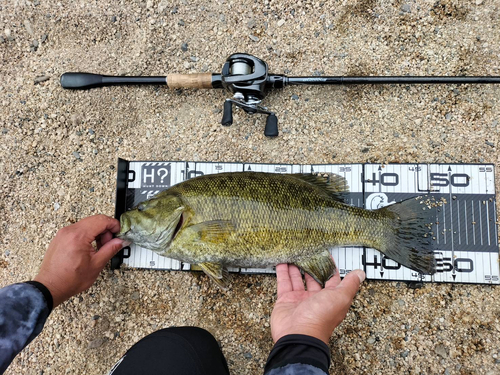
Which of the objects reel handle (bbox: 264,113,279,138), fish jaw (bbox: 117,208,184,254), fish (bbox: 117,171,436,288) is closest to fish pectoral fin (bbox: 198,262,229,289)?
fish (bbox: 117,171,436,288)

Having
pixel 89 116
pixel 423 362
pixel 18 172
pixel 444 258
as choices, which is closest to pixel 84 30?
pixel 89 116

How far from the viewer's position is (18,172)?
3217 mm

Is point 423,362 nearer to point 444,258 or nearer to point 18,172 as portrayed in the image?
point 444,258

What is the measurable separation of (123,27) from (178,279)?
2.51 metres

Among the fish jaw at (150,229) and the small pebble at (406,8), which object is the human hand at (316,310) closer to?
the fish jaw at (150,229)

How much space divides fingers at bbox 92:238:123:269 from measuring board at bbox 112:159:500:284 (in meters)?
0.32

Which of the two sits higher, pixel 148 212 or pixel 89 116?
pixel 89 116

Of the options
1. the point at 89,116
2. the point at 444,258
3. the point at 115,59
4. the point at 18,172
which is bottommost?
the point at 444,258

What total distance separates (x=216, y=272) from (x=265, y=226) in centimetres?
53

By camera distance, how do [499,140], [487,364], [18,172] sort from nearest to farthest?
[487,364] → [499,140] → [18,172]

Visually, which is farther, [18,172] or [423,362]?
[18,172]

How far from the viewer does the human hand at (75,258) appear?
2.53 m

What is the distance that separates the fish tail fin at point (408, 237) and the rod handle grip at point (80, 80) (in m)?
2.79

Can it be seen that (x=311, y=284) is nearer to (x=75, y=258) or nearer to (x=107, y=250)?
(x=107, y=250)
